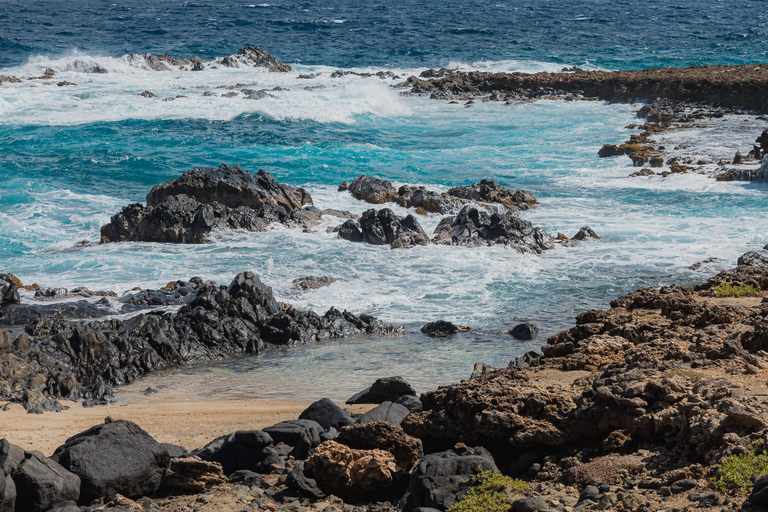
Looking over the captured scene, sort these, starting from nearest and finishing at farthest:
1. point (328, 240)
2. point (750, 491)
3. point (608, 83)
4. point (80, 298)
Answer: point (750, 491) < point (80, 298) < point (328, 240) < point (608, 83)

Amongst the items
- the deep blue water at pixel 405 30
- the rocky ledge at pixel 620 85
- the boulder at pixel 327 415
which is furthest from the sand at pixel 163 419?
the deep blue water at pixel 405 30

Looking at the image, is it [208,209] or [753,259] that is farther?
[208,209]

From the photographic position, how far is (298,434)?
8.07m

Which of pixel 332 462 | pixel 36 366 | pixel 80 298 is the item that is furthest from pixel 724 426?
pixel 80 298

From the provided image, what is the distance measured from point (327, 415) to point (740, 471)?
473 centimetres

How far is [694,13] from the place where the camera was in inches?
3083

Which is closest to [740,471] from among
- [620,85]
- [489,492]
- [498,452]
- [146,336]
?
[489,492]

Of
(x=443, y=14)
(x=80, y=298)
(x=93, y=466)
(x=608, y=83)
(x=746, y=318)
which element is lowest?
(x=80, y=298)

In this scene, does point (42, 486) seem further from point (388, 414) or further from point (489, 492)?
point (489, 492)

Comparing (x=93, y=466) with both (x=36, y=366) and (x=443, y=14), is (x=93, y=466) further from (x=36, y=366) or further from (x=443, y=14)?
(x=443, y=14)

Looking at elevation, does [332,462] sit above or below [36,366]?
above

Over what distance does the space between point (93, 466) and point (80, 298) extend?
9240mm

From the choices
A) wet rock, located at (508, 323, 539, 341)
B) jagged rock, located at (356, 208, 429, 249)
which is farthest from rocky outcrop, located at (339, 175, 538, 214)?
wet rock, located at (508, 323, 539, 341)

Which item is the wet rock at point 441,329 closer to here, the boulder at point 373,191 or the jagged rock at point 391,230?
the jagged rock at point 391,230
